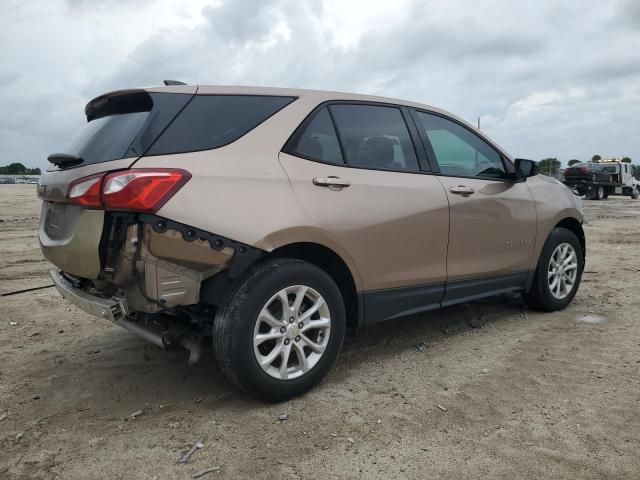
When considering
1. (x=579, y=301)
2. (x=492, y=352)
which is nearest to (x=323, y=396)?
(x=492, y=352)

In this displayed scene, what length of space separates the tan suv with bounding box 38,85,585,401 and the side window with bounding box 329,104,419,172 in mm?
10

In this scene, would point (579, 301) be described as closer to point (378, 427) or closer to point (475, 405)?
point (475, 405)

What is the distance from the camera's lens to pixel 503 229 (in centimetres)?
429

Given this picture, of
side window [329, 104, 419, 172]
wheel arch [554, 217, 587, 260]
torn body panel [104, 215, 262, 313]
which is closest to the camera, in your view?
torn body panel [104, 215, 262, 313]

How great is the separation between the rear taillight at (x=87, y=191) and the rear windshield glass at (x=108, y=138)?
0.15 m

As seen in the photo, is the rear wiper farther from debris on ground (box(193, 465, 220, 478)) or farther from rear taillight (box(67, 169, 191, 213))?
debris on ground (box(193, 465, 220, 478))

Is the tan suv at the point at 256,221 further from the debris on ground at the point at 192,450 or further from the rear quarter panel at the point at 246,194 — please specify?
the debris on ground at the point at 192,450

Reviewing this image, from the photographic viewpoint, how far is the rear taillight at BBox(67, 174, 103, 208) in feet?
8.63

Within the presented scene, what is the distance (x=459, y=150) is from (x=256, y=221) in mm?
2055

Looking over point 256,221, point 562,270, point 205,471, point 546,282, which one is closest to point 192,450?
point 205,471

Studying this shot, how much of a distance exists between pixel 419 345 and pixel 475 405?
1060 mm

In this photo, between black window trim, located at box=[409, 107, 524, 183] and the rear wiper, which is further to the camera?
black window trim, located at box=[409, 107, 524, 183]

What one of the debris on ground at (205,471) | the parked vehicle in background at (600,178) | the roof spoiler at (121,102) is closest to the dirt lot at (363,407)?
the debris on ground at (205,471)

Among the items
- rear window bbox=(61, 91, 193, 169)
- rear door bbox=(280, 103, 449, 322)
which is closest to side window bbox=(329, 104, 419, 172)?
rear door bbox=(280, 103, 449, 322)
